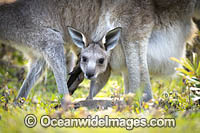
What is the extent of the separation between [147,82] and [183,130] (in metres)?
1.82

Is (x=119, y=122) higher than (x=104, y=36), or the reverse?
(x=104, y=36)

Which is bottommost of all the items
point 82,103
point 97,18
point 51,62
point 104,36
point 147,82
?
point 82,103

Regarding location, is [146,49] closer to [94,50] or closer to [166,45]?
[166,45]

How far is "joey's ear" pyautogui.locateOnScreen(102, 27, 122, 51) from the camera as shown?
4027mm

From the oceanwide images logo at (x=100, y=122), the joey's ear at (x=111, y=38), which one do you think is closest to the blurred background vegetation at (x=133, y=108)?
the oceanwide images logo at (x=100, y=122)

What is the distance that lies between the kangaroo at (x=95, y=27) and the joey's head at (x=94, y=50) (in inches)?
1.4

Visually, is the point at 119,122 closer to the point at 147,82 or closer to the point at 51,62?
the point at 147,82

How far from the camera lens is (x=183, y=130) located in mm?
2219

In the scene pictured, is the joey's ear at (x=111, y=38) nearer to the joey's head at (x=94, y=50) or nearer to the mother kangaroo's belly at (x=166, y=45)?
the joey's head at (x=94, y=50)

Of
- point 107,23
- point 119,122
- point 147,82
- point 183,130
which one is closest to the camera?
point 183,130

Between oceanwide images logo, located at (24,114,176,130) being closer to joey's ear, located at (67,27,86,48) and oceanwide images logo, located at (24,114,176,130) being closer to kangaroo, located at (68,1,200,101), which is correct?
kangaroo, located at (68,1,200,101)

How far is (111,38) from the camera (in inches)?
163

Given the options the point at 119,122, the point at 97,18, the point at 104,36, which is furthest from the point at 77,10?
the point at 119,122

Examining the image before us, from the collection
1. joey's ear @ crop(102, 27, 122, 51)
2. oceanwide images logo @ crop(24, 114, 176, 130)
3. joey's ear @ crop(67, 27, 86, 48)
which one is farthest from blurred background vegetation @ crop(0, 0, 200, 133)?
joey's ear @ crop(67, 27, 86, 48)
